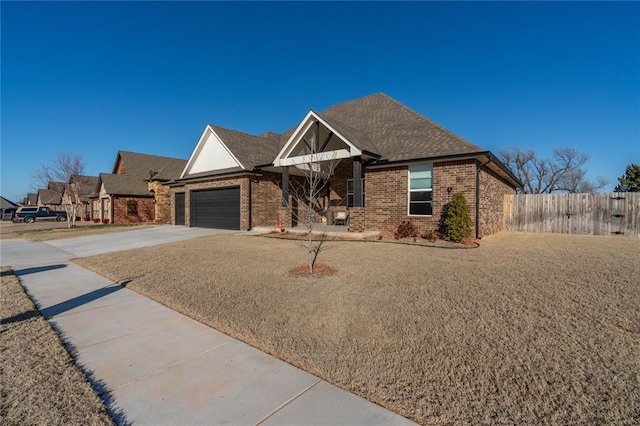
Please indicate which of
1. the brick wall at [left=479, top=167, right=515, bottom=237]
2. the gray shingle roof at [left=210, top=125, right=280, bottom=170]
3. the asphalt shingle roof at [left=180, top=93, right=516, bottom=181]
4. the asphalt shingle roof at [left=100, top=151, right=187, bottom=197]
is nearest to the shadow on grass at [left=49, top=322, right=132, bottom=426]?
the asphalt shingle roof at [left=180, top=93, right=516, bottom=181]

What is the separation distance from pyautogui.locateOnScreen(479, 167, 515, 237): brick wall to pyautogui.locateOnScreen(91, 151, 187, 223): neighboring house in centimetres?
2304

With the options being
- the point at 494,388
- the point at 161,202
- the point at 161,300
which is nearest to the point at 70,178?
the point at 161,202

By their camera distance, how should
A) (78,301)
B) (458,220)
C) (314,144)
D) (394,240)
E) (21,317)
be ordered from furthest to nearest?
(314,144) → (394,240) → (458,220) → (78,301) → (21,317)

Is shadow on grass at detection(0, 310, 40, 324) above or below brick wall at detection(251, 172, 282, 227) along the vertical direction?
below

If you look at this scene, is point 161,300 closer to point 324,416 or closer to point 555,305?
point 324,416

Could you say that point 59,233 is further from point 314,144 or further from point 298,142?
point 314,144

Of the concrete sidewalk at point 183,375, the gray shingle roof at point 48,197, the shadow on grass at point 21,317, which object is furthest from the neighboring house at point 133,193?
the gray shingle roof at point 48,197

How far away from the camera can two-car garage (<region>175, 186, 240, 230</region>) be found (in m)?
16.3

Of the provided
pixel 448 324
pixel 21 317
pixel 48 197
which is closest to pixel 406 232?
pixel 448 324

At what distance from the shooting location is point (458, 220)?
32.6 feet

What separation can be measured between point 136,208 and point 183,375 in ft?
97.3

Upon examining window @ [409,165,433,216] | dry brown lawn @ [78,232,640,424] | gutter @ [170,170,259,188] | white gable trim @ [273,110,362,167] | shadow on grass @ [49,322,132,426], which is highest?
white gable trim @ [273,110,362,167]

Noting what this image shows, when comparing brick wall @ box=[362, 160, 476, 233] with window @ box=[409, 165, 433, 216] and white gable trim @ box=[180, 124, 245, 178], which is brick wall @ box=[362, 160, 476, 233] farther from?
white gable trim @ box=[180, 124, 245, 178]

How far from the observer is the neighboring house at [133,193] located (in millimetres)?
25617
